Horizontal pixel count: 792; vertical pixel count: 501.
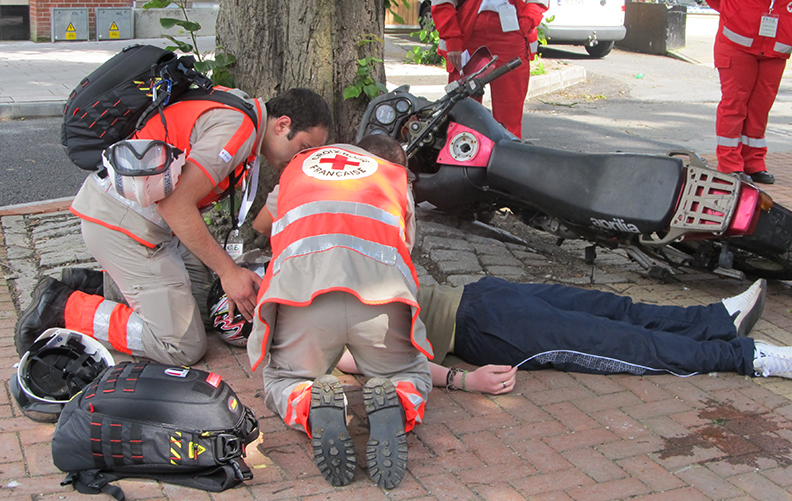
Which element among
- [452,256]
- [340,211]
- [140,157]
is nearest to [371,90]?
[452,256]

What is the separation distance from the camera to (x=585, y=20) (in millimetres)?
13219

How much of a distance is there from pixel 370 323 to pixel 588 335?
41.1 inches

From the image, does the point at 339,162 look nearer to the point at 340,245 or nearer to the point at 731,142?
the point at 340,245

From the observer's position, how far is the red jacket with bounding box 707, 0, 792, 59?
5.83 m

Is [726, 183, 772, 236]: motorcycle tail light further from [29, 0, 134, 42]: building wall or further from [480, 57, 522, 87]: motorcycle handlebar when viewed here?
[29, 0, 134, 42]: building wall

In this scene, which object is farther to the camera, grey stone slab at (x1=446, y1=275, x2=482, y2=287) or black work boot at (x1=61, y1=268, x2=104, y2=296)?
grey stone slab at (x1=446, y1=275, x2=482, y2=287)

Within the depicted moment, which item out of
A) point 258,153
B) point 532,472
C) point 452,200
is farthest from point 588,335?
point 258,153

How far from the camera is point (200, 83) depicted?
3102 mm

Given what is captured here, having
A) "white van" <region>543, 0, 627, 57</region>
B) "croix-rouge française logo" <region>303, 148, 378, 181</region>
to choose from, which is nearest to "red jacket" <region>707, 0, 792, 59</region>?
"croix-rouge française logo" <region>303, 148, 378, 181</region>

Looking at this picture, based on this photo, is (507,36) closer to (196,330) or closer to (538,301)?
(538,301)

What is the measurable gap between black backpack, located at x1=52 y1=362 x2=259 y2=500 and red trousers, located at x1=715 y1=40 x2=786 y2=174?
5.20 m

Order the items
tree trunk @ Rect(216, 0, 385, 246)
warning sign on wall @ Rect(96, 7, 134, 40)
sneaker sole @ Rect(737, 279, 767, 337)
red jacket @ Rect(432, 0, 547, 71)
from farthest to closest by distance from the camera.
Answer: warning sign on wall @ Rect(96, 7, 134, 40)
red jacket @ Rect(432, 0, 547, 71)
tree trunk @ Rect(216, 0, 385, 246)
sneaker sole @ Rect(737, 279, 767, 337)

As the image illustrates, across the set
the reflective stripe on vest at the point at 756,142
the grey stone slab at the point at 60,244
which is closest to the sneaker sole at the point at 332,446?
the grey stone slab at the point at 60,244

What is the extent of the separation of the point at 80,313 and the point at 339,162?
1340mm
